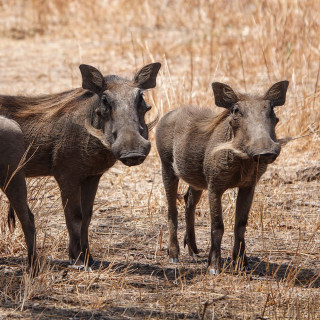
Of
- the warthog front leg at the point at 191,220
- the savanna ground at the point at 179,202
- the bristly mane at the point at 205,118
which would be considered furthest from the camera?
the warthog front leg at the point at 191,220

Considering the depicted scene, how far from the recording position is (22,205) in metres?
4.19

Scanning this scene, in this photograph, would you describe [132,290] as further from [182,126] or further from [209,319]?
[182,126]

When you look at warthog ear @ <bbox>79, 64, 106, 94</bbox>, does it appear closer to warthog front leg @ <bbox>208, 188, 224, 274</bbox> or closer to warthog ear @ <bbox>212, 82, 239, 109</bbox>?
warthog ear @ <bbox>212, 82, 239, 109</bbox>

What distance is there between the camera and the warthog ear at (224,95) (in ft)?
14.6

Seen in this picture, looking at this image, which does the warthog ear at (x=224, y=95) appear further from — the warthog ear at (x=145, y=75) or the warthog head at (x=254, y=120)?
the warthog ear at (x=145, y=75)

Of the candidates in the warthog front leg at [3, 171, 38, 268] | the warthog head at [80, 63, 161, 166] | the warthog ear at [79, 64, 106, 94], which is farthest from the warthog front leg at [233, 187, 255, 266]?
the warthog front leg at [3, 171, 38, 268]

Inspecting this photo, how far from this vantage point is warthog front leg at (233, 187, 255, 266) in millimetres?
4621

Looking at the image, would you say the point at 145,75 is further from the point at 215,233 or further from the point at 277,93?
the point at 215,233

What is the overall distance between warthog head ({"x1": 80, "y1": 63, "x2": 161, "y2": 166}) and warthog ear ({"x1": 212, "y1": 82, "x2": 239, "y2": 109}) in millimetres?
412

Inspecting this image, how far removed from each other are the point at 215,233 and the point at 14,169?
51.6 inches

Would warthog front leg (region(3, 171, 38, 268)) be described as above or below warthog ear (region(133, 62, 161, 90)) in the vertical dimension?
below

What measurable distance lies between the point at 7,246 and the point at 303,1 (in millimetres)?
6217

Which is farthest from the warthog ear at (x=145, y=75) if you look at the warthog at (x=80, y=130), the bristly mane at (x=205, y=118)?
the bristly mane at (x=205, y=118)

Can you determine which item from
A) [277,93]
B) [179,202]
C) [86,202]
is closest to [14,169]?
[86,202]
